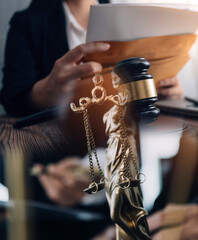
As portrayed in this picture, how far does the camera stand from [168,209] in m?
0.25

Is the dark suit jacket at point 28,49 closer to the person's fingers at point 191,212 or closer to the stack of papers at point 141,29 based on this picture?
the stack of papers at point 141,29

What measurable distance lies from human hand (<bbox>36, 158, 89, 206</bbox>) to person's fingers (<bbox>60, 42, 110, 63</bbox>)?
0.16 metres

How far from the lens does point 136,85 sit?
9.3 inches

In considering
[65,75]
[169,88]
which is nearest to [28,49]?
[65,75]

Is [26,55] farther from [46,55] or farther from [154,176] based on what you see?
[154,176]

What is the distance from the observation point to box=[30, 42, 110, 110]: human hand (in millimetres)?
347

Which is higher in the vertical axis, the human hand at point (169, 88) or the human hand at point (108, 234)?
the human hand at point (169, 88)

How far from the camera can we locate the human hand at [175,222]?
0.23 meters

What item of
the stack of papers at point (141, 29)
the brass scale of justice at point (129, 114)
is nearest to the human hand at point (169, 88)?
the stack of papers at point (141, 29)

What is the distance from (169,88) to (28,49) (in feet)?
0.90

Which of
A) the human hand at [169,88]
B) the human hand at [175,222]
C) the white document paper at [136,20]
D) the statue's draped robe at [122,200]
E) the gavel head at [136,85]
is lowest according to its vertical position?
the human hand at [175,222]

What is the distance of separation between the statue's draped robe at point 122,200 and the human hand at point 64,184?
0.11 ft

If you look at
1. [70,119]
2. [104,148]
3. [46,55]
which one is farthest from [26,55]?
[104,148]

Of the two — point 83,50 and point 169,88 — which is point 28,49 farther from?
point 169,88
